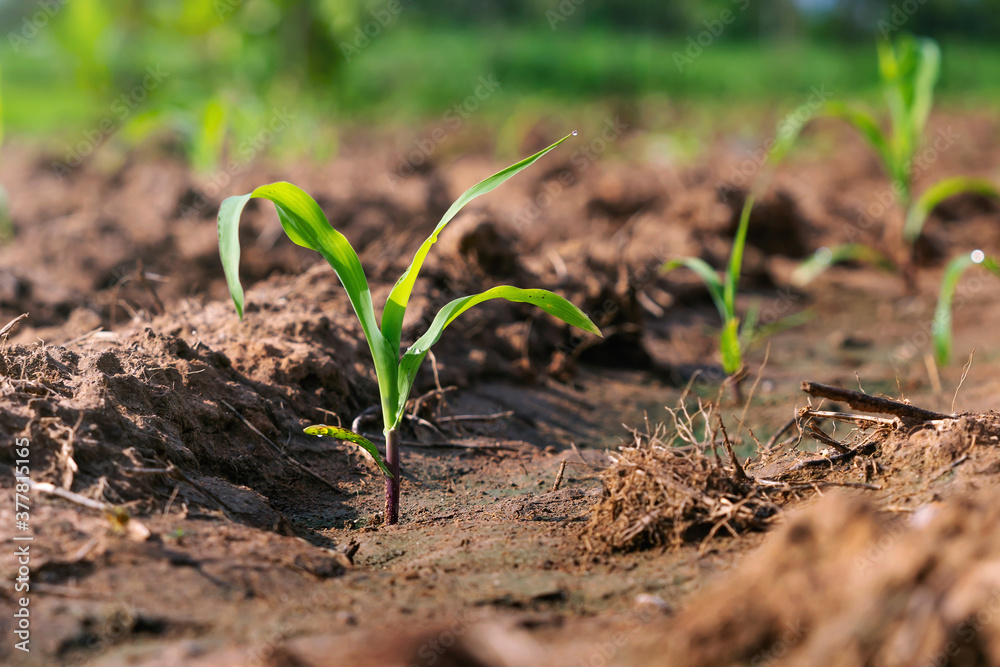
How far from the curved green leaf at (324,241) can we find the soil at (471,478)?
36 cm

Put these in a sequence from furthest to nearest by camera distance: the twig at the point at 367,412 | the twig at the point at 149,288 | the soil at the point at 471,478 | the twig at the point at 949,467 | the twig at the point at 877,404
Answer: the twig at the point at 149,288
the twig at the point at 367,412
the twig at the point at 877,404
the twig at the point at 949,467
the soil at the point at 471,478

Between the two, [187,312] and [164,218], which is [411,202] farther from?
[187,312]

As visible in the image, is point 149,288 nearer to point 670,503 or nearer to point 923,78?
point 670,503

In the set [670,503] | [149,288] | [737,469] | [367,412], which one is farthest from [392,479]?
[149,288]

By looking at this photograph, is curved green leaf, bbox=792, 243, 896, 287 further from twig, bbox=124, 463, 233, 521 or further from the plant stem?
twig, bbox=124, 463, 233, 521

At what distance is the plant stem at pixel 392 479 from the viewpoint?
1.72m

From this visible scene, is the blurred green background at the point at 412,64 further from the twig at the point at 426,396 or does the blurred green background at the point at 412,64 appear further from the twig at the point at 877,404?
the twig at the point at 877,404

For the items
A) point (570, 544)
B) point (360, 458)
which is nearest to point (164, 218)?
point (360, 458)

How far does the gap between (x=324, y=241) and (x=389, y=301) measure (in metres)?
0.19

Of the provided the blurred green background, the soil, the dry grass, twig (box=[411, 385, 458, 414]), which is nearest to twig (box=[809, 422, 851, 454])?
the soil

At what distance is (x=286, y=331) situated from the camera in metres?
2.42

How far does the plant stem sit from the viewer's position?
172cm

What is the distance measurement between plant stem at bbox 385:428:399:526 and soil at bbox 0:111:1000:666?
4cm

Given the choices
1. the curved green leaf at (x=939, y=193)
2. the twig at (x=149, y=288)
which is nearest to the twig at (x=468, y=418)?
the twig at (x=149, y=288)
